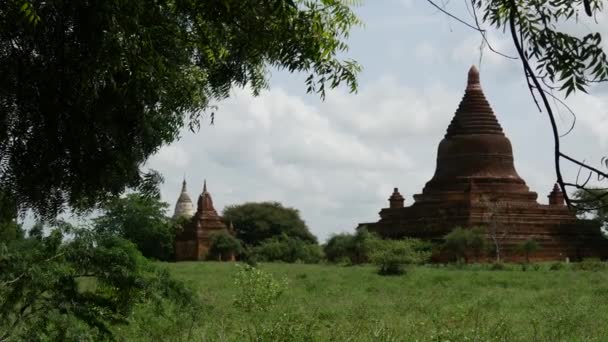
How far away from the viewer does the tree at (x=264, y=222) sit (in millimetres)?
47125

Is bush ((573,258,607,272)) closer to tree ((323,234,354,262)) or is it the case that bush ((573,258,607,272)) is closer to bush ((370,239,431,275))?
bush ((370,239,431,275))

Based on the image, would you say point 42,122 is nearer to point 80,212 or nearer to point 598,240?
point 80,212

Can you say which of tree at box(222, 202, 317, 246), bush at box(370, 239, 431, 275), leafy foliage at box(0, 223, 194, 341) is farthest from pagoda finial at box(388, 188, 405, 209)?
leafy foliage at box(0, 223, 194, 341)

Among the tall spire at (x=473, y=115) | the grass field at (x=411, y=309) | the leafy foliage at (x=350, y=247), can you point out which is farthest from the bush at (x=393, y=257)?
the tall spire at (x=473, y=115)

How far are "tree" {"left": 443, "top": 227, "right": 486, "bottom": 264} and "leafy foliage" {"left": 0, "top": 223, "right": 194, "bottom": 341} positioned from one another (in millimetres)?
23442

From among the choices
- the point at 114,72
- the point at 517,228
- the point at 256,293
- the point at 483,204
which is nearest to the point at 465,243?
the point at 517,228

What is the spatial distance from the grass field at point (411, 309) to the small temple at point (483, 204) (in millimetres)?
5911

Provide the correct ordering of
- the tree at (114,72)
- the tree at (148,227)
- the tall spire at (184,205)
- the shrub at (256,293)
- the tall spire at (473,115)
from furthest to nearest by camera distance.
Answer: the tall spire at (184,205)
the tree at (148,227)
the tall spire at (473,115)
the shrub at (256,293)
the tree at (114,72)

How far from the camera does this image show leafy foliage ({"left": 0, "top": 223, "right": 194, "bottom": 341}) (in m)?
5.24

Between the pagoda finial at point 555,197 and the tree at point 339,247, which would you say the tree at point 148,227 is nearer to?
the tree at point 339,247

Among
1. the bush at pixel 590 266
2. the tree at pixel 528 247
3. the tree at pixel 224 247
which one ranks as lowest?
the bush at pixel 590 266

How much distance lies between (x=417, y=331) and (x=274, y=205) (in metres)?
39.4

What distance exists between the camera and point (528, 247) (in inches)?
1168

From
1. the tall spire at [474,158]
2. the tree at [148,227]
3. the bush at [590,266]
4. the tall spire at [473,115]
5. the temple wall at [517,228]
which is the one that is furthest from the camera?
the tree at [148,227]
